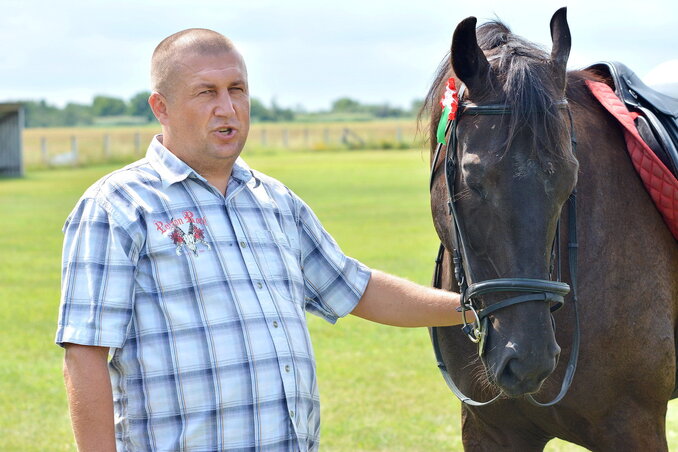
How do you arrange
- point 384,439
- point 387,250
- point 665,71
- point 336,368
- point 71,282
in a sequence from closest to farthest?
1. point 71,282
2. point 665,71
3. point 384,439
4. point 336,368
5. point 387,250

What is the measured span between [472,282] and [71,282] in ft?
4.00

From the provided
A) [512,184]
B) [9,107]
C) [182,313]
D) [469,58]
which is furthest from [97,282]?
[9,107]

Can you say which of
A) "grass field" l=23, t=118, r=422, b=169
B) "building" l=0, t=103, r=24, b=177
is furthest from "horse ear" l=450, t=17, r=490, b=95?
"building" l=0, t=103, r=24, b=177

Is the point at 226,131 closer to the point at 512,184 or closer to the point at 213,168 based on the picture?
the point at 213,168

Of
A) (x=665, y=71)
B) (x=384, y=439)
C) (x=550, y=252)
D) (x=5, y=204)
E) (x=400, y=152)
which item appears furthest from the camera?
(x=400, y=152)

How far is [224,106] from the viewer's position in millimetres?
2754

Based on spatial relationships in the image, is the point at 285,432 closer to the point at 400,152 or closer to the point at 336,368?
the point at 336,368

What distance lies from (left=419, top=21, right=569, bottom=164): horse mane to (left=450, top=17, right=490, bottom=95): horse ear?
0.16ft

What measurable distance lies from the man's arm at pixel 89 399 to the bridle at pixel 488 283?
3.71 ft

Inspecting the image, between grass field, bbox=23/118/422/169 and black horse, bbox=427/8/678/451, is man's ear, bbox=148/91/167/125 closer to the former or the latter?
black horse, bbox=427/8/678/451

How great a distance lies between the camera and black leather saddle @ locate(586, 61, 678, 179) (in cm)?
345

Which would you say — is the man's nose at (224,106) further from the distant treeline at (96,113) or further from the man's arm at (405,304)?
the distant treeline at (96,113)

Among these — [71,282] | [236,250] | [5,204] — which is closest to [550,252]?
[236,250]

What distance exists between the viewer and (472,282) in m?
2.82
